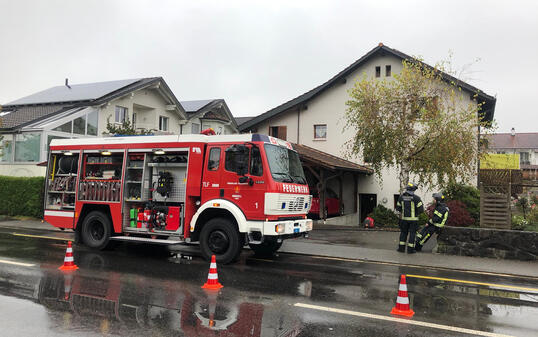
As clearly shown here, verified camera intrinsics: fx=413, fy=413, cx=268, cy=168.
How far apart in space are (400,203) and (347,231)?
17.7ft

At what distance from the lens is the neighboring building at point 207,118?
3266cm

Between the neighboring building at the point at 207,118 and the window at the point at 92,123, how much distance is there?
8212 millimetres

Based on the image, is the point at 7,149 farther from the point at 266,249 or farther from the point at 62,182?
the point at 266,249

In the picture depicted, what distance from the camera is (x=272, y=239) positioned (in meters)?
9.20

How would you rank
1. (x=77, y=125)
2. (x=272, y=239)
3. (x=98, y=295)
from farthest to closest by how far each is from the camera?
(x=77, y=125) → (x=272, y=239) → (x=98, y=295)

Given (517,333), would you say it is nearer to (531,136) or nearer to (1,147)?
(1,147)

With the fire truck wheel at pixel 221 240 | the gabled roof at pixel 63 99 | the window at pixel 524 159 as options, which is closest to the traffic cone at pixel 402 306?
the fire truck wheel at pixel 221 240

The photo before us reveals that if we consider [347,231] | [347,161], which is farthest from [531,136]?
[347,231]

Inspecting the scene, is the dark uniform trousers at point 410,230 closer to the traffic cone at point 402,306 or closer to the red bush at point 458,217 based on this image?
the traffic cone at point 402,306

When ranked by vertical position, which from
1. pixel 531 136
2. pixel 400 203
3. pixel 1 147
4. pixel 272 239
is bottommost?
pixel 272 239

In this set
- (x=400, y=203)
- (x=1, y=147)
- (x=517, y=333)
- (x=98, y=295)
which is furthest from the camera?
(x=1, y=147)

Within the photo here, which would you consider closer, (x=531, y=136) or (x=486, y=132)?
(x=486, y=132)

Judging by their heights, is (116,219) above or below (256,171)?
below

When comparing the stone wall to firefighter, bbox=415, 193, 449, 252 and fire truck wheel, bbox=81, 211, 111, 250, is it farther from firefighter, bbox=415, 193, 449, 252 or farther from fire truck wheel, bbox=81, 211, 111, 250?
fire truck wheel, bbox=81, 211, 111, 250
